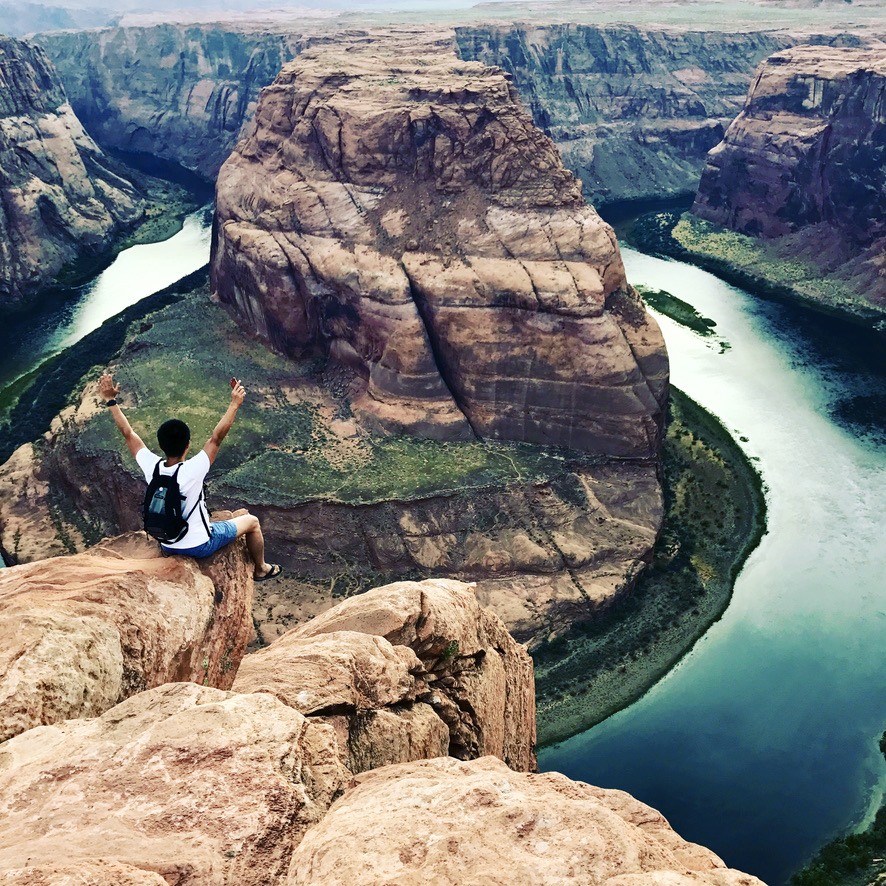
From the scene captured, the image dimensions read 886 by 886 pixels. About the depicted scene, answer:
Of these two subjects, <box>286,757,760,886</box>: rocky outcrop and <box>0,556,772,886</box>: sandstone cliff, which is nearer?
<box>0,556,772,886</box>: sandstone cliff

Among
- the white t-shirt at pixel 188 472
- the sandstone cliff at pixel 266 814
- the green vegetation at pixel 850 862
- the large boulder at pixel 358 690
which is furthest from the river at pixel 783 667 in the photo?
the white t-shirt at pixel 188 472

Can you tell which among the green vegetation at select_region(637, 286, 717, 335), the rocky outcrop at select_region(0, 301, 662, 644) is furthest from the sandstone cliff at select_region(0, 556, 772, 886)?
the green vegetation at select_region(637, 286, 717, 335)

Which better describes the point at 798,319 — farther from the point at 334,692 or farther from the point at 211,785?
the point at 211,785

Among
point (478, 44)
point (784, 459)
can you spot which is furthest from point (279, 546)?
point (478, 44)

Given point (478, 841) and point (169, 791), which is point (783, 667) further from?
point (169, 791)

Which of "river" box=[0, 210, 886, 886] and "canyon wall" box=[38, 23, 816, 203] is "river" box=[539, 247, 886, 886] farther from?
"canyon wall" box=[38, 23, 816, 203]
